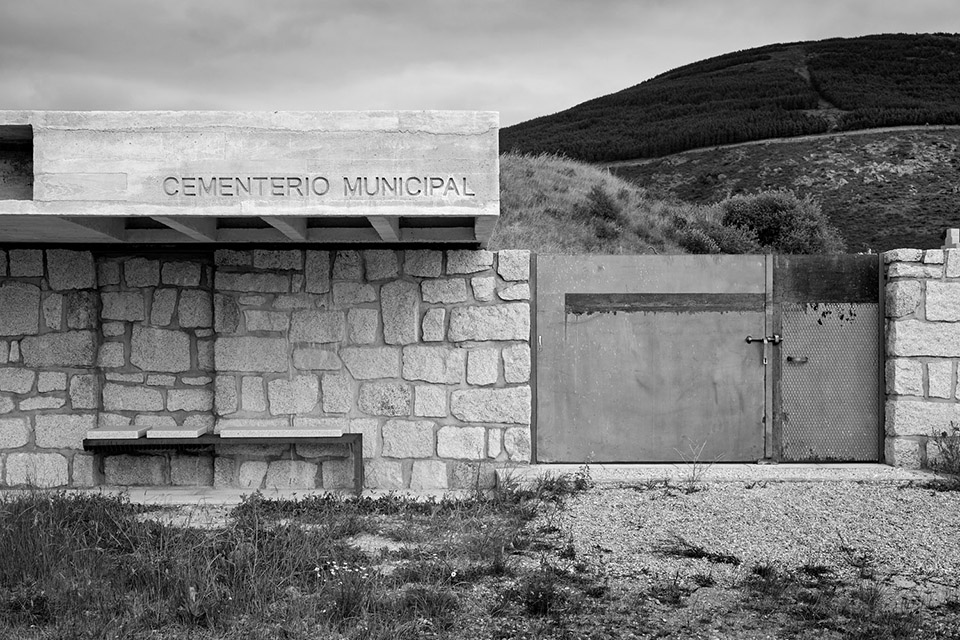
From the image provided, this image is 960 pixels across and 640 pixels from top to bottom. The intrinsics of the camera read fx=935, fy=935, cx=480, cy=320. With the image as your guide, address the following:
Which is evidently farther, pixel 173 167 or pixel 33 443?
pixel 33 443

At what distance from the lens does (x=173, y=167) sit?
259 inches

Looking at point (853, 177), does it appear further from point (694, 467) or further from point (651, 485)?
point (651, 485)

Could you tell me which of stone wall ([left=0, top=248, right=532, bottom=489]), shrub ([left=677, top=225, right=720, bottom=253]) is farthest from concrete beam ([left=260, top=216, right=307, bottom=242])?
shrub ([left=677, top=225, right=720, bottom=253])

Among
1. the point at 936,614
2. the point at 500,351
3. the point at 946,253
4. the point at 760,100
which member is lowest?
the point at 936,614

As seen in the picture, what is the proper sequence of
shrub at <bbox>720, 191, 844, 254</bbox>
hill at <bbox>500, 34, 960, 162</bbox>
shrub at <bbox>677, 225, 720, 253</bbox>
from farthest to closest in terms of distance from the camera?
hill at <bbox>500, 34, 960, 162</bbox> → shrub at <bbox>720, 191, 844, 254</bbox> → shrub at <bbox>677, 225, 720, 253</bbox>

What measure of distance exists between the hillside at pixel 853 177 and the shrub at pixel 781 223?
20.5 ft

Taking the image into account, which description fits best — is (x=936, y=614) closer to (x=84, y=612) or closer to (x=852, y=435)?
(x=852, y=435)

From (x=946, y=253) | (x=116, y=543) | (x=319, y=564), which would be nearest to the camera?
(x=319, y=564)

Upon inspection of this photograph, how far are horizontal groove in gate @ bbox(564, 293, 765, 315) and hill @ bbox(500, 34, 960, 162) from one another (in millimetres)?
31223

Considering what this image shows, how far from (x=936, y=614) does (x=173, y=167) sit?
18.1 feet

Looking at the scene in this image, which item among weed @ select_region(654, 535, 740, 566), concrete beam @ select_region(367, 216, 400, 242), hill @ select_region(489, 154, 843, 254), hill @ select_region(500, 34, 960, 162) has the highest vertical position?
hill @ select_region(500, 34, 960, 162)

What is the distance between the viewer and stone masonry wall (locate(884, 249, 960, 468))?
328 inches

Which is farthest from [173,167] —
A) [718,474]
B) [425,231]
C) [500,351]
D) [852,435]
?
[852,435]

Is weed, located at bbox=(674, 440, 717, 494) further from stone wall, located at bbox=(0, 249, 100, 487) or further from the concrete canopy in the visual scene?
stone wall, located at bbox=(0, 249, 100, 487)
